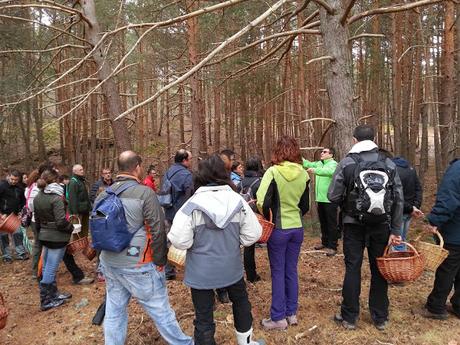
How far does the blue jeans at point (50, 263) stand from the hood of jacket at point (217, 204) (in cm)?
263

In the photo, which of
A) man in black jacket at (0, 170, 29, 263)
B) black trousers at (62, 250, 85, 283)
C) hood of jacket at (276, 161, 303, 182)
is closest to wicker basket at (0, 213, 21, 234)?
black trousers at (62, 250, 85, 283)

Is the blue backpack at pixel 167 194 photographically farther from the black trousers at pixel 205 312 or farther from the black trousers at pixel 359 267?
the black trousers at pixel 359 267

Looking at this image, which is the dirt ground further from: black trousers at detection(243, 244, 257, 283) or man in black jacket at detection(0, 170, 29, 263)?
man in black jacket at detection(0, 170, 29, 263)

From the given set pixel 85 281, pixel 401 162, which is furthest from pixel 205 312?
pixel 401 162

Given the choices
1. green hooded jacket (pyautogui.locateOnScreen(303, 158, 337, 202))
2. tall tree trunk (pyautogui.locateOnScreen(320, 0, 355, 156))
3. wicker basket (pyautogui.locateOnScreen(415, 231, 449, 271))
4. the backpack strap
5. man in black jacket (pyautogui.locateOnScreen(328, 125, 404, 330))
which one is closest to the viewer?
the backpack strap

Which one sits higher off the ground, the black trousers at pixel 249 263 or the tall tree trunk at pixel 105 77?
the tall tree trunk at pixel 105 77

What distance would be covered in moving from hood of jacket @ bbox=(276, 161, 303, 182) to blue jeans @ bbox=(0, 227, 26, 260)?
564 cm

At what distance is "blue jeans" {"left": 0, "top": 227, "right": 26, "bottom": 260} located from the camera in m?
6.81

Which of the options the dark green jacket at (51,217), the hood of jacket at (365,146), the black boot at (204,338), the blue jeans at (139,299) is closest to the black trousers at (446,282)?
the hood of jacket at (365,146)

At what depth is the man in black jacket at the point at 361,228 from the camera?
Answer: 3275 mm

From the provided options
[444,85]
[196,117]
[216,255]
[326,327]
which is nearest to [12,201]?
[196,117]

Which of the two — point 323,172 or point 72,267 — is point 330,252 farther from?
point 72,267

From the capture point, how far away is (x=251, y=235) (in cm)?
296

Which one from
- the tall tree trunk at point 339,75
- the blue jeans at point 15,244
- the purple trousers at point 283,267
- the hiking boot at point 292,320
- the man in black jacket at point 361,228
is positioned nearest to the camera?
the man in black jacket at point 361,228
